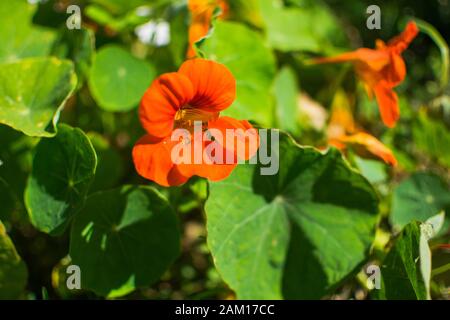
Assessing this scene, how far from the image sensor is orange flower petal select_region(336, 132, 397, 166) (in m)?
1.29

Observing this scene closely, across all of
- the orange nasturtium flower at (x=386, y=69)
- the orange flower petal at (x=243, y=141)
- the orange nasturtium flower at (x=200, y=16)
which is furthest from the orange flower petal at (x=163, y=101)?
the orange nasturtium flower at (x=386, y=69)

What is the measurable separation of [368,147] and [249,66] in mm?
390

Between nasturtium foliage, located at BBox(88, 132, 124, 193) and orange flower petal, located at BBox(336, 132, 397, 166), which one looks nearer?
orange flower petal, located at BBox(336, 132, 397, 166)

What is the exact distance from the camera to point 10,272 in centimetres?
119

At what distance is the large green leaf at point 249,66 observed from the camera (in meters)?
1.46

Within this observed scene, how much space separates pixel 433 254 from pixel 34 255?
966mm

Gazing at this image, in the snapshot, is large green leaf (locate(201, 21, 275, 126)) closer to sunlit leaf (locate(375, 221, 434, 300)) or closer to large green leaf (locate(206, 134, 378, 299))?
large green leaf (locate(206, 134, 378, 299))

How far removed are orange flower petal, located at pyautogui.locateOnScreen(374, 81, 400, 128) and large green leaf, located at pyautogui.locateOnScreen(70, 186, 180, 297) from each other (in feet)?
1.76

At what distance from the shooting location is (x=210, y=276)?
4.89 feet

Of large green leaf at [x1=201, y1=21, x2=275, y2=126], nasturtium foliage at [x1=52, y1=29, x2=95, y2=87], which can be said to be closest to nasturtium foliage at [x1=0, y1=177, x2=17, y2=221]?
nasturtium foliage at [x1=52, y1=29, x2=95, y2=87]
